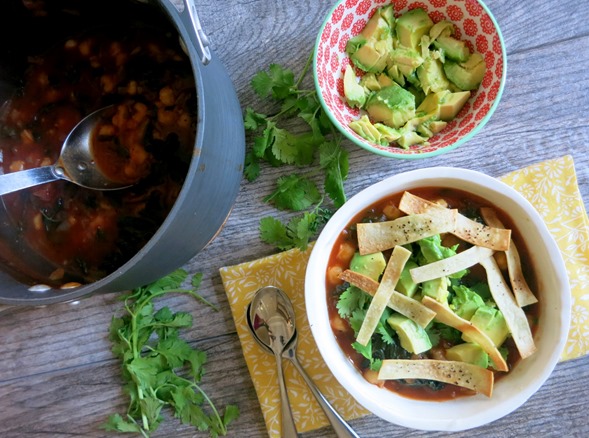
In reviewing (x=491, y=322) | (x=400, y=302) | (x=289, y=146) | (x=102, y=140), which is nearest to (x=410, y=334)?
(x=400, y=302)

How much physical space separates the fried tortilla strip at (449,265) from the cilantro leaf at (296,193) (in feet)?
0.97

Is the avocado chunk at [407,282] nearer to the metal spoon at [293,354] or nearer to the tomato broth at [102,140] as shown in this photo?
the metal spoon at [293,354]

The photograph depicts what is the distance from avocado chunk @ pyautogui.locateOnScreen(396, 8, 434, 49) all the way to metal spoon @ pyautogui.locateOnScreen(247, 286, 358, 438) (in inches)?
25.7

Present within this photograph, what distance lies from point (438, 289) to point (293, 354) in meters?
0.37

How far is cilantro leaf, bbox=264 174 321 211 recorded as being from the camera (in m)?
1.23

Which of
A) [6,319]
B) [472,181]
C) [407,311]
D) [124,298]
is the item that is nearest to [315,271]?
[407,311]

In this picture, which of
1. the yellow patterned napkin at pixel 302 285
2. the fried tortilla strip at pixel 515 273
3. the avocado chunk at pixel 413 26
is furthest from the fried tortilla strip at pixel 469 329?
the avocado chunk at pixel 413 26

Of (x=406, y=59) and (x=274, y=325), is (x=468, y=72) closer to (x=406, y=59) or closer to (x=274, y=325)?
(x=406, y=59)

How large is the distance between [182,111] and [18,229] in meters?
0.48

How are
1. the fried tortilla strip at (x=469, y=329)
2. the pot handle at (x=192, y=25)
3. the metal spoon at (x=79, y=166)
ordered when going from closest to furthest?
the pot handle at (x=192, y=25), the fried tortilla strip at (x=469, y=329), the metal spoon at (x=79, y=166)

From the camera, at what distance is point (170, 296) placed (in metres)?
1.29

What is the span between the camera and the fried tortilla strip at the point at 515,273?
1117mm

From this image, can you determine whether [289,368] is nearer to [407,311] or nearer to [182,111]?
[407,311]

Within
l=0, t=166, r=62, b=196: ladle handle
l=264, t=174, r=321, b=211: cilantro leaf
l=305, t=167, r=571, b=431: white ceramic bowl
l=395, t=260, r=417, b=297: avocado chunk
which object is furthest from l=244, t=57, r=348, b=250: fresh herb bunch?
l=0, t=166, r=62, b=196: ladle handle
